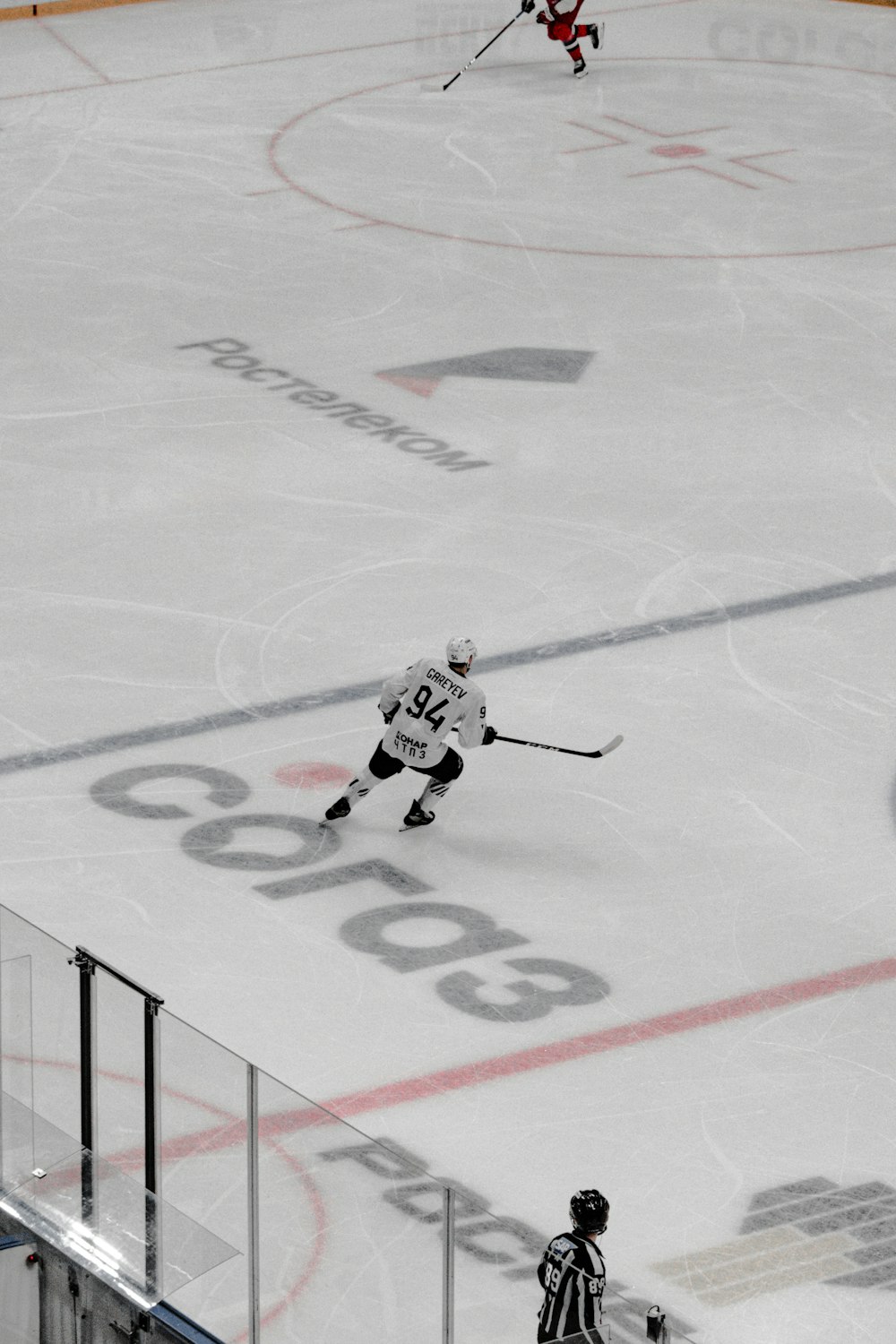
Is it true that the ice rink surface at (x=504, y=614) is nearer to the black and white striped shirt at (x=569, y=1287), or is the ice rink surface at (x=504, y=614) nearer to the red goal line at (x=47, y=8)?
the black and white striped shirt at (x=569, y=1287)

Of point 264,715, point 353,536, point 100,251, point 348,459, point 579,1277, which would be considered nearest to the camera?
point 579,1277

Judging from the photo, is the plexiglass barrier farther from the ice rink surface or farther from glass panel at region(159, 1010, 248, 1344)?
the ice rink surface

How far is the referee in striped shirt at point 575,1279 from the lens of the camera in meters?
4.09

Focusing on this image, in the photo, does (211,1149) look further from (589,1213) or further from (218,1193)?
(589,1213)

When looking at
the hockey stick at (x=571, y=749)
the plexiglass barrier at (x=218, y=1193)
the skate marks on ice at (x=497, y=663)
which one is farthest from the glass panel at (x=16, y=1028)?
the skate marks on ice at (x=497, y=663)

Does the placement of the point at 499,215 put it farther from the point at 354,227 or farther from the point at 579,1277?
the point at 579,1277

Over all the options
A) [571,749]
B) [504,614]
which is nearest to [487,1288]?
[571,749]

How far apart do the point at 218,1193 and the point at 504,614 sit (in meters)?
5.04

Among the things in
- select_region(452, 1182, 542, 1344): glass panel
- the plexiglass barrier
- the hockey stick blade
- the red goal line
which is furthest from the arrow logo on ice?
the red goal line

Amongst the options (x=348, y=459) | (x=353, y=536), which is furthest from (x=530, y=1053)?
(x=348, y=459)

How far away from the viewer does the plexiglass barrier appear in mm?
4188

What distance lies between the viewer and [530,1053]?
21.1 feet

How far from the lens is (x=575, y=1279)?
4.23 meters

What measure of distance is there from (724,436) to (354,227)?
4078mm
